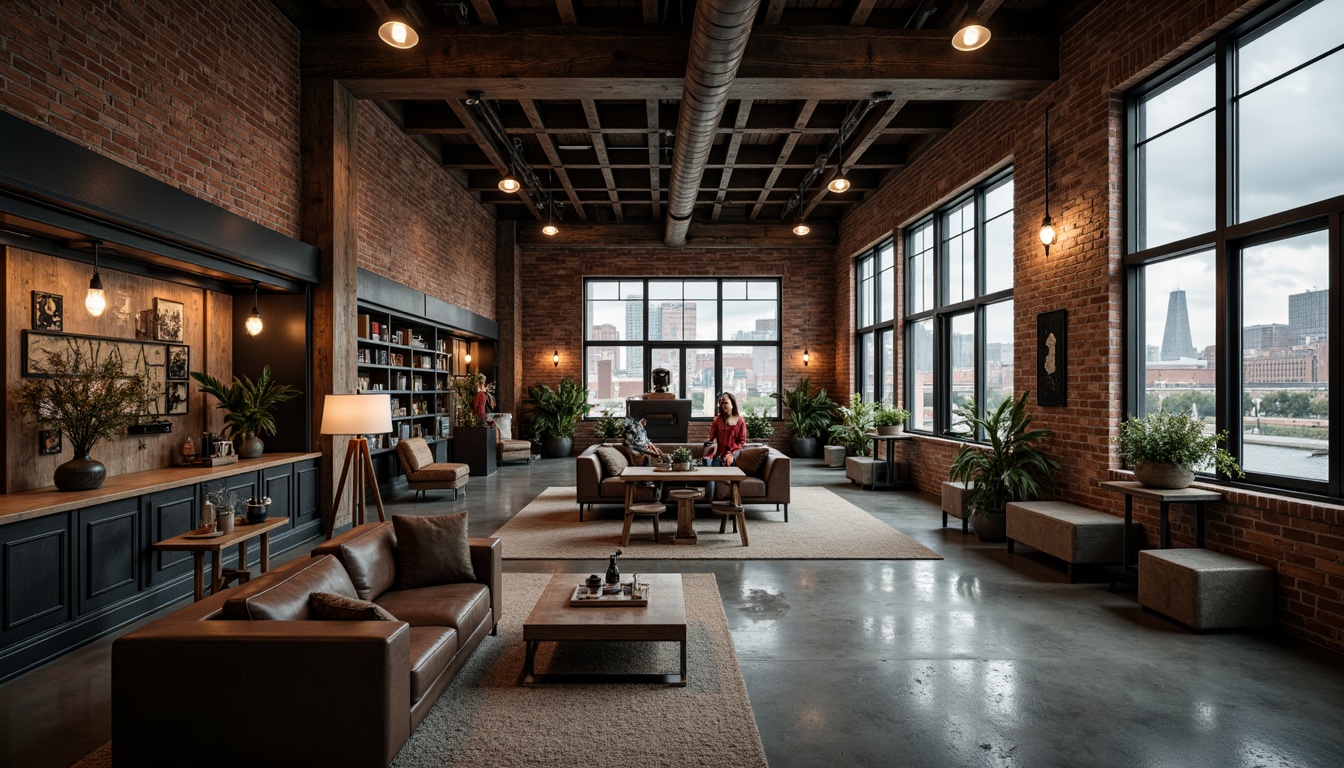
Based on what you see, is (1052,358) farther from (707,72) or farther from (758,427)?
(758,427)

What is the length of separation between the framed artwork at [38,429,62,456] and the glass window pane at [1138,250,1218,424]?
7.71 m

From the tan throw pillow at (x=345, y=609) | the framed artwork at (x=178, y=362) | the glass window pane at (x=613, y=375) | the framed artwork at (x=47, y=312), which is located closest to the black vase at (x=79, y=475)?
the framed artwork at (x=47, y=312)

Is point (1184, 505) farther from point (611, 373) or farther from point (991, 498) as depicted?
point (611, 373)

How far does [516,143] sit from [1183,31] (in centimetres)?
700

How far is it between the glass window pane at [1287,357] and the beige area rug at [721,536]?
2.40 meters

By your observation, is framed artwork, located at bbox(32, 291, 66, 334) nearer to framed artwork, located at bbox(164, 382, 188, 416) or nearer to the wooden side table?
framed artwork, located at bbox(164, 382, 188, 416)

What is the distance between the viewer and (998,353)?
24.8 ft

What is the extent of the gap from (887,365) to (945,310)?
2471 millimetres

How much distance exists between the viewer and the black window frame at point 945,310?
25.6 feet

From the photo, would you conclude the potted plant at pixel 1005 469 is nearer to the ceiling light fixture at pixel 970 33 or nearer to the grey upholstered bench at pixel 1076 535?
the grey upholstered bench at pixel 1076 535

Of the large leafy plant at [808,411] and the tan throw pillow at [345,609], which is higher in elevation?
the large leafy plant at [808,411]

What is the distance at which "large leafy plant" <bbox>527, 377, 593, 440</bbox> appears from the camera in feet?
43.0

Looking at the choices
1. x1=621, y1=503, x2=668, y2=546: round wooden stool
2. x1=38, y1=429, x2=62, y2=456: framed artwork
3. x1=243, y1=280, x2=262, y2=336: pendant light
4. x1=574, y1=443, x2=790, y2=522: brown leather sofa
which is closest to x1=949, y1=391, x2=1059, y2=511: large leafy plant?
x1=574, y1=443, x2=790, y2=522: brown leather sofa

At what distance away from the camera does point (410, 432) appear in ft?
30.4
